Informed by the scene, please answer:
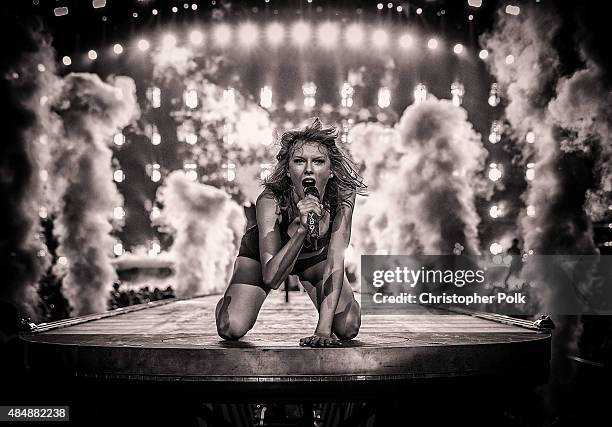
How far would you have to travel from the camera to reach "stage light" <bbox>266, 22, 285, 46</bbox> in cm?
1300

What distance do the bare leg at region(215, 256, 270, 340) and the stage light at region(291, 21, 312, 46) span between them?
10473mm

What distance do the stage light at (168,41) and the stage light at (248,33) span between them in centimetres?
137

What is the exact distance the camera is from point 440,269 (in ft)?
45.6

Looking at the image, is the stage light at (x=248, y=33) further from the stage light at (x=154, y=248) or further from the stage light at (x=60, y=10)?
the stage light at (x=154, y=248)

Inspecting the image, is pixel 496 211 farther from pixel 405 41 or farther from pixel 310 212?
pixel 310 212

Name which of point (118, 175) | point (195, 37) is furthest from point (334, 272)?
point (118, 175)

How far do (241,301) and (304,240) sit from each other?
1.45 ft

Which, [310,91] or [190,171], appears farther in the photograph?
[190,171]

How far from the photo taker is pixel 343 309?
301 cm

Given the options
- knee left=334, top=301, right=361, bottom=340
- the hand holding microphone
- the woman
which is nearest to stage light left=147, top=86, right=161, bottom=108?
the woman

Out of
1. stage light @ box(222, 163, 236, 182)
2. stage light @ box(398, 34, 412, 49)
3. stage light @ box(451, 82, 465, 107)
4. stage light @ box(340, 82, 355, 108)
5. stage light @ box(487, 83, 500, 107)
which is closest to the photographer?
stage light @ box(398, 34, 412, 49)

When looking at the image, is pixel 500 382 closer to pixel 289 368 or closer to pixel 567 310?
pixel 289 368

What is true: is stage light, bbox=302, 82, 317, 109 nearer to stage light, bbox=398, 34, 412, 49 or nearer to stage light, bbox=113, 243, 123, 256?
stage light, bbox=398, 34, 412, 49

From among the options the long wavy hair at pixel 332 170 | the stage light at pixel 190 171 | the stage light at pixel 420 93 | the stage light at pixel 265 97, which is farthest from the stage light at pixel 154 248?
the long wavy hair at pixel 332 170
